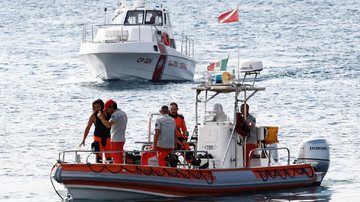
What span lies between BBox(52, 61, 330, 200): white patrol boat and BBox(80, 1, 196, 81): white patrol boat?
22315 millimetres

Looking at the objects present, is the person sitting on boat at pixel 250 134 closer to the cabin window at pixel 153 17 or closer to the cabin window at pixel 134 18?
the cabin window at pixel 134 18

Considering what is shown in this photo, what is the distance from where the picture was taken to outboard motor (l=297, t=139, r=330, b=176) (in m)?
25.4

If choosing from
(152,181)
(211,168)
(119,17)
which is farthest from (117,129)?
(119,17)

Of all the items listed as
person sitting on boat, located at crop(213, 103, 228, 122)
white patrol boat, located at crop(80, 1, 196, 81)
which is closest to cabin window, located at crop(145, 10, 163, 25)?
white patrol boat, located at crop(80, 1, 196, 81)

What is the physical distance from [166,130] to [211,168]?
1289 millimetres

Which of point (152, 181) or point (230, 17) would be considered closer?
point (152, 181)

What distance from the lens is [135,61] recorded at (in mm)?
48094

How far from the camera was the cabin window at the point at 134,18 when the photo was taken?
48.3 metres

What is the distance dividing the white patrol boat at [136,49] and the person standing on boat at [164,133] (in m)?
24.8

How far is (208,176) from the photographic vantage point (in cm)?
2286

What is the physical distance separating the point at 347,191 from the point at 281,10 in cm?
6976

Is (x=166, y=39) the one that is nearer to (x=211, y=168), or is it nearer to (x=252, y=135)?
(x=252, y=135)

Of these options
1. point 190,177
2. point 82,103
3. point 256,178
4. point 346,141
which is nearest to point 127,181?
point 190,177

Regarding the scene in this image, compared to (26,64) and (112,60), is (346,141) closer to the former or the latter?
(112,60)
